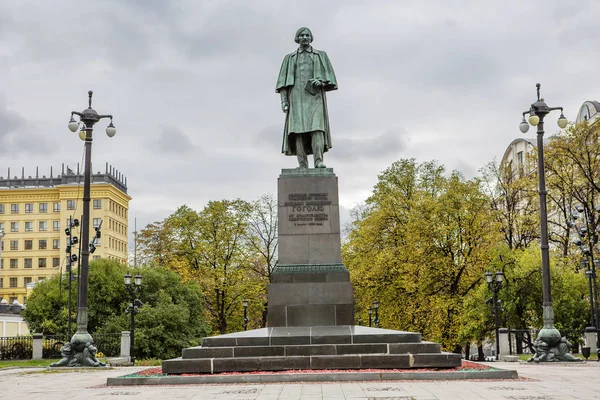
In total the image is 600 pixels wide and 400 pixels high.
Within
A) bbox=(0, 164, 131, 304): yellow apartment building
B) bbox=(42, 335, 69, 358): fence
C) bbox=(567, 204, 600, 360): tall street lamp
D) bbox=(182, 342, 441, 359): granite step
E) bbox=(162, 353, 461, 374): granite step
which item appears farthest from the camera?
bbox=(0, 164, 131, 304): yellow apartment building

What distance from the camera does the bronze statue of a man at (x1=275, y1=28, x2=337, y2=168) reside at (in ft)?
62.8

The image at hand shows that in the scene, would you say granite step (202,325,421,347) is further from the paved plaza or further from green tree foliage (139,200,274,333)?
green tree foliage (139,200,274,333)

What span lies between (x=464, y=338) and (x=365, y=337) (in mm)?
22585

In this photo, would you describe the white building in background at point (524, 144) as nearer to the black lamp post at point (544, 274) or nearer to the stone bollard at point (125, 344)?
the black lamp post at point (544, 274)

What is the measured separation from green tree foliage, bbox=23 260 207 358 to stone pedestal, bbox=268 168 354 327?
2052 centimetres

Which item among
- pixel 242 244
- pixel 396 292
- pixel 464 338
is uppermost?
pixel 242 244

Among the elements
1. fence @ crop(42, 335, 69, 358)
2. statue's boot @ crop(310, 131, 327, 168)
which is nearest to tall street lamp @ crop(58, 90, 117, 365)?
statue's boot @ crop(310, 131, 327, 168)

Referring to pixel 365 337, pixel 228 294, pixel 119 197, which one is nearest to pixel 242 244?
pixel 228 294

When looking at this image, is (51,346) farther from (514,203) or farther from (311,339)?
(514,203)

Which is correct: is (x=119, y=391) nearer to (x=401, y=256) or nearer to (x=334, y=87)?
(x=334, y=87)

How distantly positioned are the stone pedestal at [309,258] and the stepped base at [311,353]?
1254 millimetres

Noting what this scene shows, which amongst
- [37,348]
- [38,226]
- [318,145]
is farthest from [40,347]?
[38,226]

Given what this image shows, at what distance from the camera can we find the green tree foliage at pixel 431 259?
Answer: 119ft

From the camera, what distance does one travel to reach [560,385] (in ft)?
43.6
